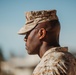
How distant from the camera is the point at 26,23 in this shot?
13.9 ft

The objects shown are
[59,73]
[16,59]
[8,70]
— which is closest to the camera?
[59,73]

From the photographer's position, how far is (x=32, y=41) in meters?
4.10

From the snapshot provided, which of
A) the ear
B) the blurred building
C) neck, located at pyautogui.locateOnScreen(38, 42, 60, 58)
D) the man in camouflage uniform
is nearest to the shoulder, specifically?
the man in camouflage uniform

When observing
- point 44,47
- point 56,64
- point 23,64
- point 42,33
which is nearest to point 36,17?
point 42,33

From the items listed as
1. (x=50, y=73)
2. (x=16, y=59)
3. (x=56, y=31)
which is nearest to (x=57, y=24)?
(x=56, y=31)

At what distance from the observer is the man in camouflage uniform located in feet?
12.1

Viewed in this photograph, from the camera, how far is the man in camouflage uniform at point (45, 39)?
370 cm

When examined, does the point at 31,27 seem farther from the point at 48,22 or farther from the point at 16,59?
the point at 16,59

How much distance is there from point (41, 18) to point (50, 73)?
87 centimetres

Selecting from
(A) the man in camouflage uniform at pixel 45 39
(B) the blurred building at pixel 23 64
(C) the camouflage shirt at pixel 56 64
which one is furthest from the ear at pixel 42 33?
(B) the blurred building at pixel 23 64

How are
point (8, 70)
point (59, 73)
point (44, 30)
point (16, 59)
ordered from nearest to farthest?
point (59, 73) → point (44, 30) → point (8, 70) → point (16, 59)

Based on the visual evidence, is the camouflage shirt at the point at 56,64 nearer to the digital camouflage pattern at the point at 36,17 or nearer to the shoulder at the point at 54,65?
the shoulder at the point at 54,65

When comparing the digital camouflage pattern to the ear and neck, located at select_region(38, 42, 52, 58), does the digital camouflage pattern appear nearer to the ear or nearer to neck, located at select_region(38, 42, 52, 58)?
the ear

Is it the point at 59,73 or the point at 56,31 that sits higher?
the point at 56,31
